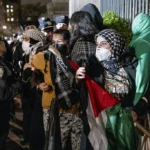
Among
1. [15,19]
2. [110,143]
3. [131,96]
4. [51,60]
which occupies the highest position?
[51,60]

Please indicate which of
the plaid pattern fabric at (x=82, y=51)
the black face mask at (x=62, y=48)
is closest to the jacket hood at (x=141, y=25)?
the plaid pattern fabric at (x=82, y=51)

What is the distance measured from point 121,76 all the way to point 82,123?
608 millimetres

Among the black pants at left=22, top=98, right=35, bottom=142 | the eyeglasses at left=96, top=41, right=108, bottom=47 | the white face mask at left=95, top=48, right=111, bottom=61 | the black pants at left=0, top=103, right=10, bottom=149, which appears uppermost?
the eyeglasses at left=96, top=41, right=108, bottom=47

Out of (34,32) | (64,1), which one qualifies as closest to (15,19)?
(64,1)

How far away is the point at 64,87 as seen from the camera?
3.84 metres

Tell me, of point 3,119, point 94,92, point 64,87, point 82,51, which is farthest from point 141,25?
point 3,119

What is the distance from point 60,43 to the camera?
442cm

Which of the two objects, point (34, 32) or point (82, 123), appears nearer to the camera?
point (82, 123)

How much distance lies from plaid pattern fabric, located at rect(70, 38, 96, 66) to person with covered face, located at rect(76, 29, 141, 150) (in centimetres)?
19

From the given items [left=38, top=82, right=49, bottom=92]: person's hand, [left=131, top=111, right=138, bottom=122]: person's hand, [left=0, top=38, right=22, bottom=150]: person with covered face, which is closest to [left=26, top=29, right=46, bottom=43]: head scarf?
[left=0, top=38, right=22, bottom=150]: person with covered face

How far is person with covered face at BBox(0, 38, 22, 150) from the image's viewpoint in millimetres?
4383

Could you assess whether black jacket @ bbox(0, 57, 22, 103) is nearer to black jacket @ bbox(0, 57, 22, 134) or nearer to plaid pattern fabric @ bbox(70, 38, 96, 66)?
black jacket @ bbox(0, 57, 22, 134)

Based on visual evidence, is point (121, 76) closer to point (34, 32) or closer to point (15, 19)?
point (34, 32)

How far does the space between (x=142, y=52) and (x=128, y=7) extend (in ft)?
9.08
